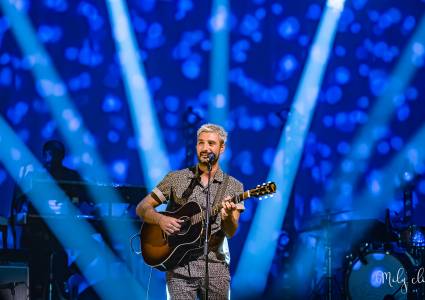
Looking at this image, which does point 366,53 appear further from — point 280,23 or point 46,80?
point 46,80

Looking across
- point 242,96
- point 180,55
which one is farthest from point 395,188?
point 180,55

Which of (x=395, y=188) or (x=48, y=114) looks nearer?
(x=48, y=114)

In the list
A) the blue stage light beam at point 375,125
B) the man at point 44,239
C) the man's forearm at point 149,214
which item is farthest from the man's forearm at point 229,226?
the blue stage light beam at point 375,125

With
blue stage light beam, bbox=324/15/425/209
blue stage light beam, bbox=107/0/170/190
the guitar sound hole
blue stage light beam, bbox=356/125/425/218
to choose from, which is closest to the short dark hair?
blue stage light beam, bbox=107/0/170/190

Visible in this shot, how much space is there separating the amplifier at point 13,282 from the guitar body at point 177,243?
1.97 meters

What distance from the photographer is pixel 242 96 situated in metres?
7.39

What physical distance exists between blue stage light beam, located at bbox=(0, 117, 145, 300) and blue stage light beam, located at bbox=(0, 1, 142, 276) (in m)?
0.23

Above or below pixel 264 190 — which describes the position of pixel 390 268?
above

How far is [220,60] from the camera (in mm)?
7297

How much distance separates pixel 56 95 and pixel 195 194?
11.8 feet

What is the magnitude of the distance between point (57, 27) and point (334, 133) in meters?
3.00

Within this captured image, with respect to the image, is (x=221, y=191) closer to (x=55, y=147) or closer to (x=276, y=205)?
(x=55, y=147)

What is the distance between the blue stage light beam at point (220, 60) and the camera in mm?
7246

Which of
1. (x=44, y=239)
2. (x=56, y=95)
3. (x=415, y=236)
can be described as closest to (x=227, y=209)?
(x=44, y=239)
